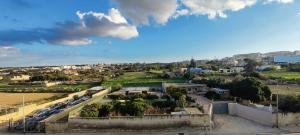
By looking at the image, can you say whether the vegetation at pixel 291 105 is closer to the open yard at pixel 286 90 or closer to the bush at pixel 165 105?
the bush at pixel 165 105

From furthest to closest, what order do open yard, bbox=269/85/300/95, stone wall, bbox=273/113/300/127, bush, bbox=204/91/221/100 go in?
bush, bbox=204/91/221/100 → open yard, bbox=269/85/300/95 → stone wall, bbox=273/113/300/127

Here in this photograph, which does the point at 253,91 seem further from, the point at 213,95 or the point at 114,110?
the point at 114,110

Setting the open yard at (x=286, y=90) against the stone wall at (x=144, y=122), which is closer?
the stone wall at (x=144, y=122)

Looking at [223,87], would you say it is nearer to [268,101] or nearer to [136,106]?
[268,101]

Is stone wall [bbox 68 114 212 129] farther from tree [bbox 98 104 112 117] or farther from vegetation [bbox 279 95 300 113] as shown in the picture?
vegetation [bbox 279 95 300 113]

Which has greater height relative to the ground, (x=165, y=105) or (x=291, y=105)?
(x=291, y=105)

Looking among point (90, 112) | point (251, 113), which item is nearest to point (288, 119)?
point (251, 113)

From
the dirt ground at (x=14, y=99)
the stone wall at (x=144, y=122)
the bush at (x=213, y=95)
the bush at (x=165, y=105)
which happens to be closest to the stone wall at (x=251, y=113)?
the stone wall at (x=144, y=122)

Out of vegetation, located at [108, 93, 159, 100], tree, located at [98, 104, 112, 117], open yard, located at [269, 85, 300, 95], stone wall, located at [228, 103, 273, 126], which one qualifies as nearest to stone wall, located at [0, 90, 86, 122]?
vegetation, located at [108, 93, 159, 100]

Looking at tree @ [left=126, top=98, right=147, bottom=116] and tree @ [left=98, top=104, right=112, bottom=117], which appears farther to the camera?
tree @ [left=98, top=104, right=112, bottom=117]
